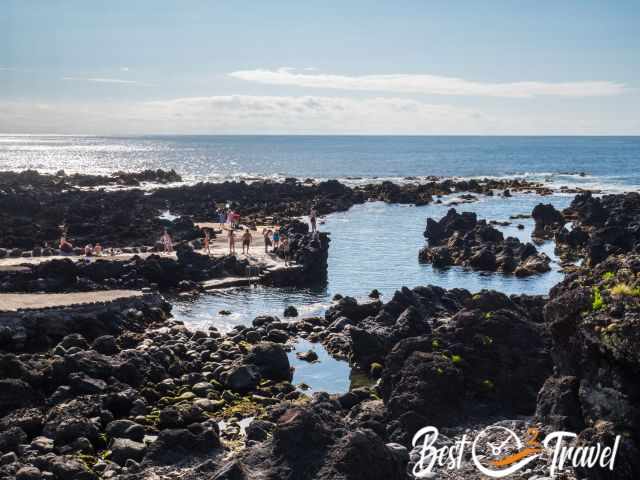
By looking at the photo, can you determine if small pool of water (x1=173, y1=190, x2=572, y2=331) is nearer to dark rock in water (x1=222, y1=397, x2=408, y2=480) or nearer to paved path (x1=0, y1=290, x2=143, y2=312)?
paved path (x1=0, y1=290, x2=143, y2=312)

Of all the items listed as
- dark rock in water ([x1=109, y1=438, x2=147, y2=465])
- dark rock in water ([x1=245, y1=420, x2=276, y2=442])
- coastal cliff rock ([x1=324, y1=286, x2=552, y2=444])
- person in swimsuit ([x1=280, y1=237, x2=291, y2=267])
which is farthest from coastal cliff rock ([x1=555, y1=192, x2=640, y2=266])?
dark rock in water ([x1=109, y1=438, x2=147, y2=465])

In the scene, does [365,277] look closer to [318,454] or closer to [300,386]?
[300,386]

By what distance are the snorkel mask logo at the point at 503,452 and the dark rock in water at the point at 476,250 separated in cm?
3626

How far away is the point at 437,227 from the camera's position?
2773 inches

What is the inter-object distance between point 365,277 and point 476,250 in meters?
13.0

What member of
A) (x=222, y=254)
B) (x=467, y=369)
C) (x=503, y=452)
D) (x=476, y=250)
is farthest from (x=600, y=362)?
(x=476, y=250)

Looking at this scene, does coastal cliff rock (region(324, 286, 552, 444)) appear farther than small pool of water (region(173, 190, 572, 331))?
No

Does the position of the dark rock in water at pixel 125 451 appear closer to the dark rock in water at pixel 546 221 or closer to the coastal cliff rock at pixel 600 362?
the coastal cliff rock at pixel 600 362

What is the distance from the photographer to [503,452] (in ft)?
64.4

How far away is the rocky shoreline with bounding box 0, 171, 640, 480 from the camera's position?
1731 cm


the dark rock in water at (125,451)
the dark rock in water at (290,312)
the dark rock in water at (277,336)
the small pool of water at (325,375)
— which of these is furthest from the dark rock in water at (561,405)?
the dark rock in water at (290,312)

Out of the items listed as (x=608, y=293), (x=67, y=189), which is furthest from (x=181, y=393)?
(x=67, y=189)

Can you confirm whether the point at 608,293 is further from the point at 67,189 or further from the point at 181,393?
the point at 67,189

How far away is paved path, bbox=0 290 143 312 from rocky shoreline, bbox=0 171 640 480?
829 mm
